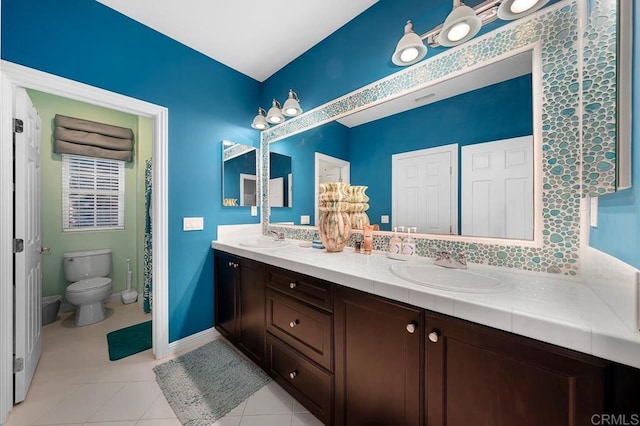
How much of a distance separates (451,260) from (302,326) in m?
0.89

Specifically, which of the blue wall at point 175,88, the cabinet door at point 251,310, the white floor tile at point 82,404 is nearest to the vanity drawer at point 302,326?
the cabinet door at point 251,310

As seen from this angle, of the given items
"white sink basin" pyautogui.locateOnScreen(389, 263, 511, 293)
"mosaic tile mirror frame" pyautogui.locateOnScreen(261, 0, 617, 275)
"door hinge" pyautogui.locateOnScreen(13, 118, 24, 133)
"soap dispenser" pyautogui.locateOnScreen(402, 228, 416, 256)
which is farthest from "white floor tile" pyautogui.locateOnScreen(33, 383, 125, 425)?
"mosaic tile mirror frame" pyautogui.locateOnScreen(261, 0, 617, 275)

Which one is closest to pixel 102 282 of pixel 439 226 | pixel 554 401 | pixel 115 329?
pixel 115 329

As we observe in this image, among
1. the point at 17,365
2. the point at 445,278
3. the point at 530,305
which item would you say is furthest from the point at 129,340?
the point at 530,305

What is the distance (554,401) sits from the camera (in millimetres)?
620

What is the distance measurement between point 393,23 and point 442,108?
2.41 ft

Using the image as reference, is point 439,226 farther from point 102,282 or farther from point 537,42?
point 102,282

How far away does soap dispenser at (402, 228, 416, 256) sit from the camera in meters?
1.41

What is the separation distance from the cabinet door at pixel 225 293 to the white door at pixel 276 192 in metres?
0.73

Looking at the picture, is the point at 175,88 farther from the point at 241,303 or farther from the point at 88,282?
the point at 88,282

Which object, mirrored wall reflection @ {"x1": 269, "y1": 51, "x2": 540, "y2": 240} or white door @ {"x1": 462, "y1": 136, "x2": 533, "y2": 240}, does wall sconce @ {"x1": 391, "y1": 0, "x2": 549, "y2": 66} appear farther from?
white door @ {"x1": 462, "y1": 136, "x2": 533, "y2": 240}

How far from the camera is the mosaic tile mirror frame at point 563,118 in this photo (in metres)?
0.84

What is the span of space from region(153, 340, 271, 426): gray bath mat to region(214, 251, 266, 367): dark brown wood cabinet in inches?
4.4

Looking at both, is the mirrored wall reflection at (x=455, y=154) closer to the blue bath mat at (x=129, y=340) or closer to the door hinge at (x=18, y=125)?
the door hinge at (x=18, y=125)
